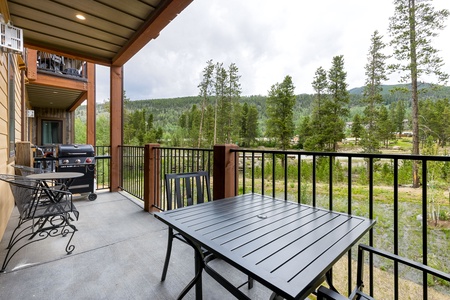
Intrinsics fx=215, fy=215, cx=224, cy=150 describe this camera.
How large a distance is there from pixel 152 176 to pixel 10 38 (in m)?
2.46

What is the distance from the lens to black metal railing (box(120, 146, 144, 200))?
13.9ft

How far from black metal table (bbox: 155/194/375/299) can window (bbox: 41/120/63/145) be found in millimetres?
11922

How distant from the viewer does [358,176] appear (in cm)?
1638

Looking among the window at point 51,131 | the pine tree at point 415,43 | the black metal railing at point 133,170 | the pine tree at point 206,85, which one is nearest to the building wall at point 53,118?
the window at point 51,131

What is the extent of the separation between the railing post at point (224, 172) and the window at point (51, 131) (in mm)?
11318

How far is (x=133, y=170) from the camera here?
179 inches

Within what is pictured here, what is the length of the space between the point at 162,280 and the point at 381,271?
6.28 meters

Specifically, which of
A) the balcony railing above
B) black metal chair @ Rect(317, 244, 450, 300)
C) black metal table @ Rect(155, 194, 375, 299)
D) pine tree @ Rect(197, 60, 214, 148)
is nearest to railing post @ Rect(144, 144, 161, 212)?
black metal table @ Rect(155, 194, 375, 299)

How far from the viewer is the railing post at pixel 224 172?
7.54 ft

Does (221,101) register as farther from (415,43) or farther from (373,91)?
(415,43)

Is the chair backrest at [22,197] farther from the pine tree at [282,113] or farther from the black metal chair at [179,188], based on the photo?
the pine tree at [282,113]

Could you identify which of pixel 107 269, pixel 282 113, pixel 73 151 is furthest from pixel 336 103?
pixel 107 269

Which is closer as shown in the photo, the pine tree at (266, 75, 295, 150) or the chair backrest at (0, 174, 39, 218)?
the chair backrest at (0, 174, 39, 218)

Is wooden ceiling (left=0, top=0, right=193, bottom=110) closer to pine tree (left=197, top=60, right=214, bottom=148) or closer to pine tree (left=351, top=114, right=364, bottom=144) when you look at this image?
pine tree (left=197, top=60, right=214, bottom=148)
